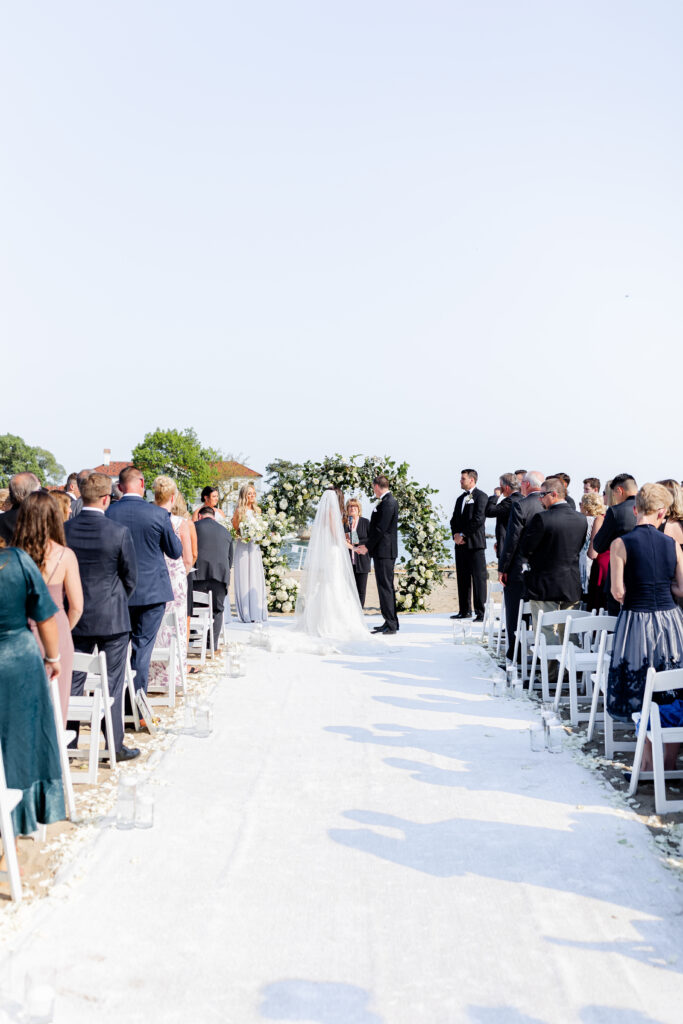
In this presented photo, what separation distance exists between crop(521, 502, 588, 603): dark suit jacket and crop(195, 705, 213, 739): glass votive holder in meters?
3.49

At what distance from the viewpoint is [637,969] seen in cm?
300

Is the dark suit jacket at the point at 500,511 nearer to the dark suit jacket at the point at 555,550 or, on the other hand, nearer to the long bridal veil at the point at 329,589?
the dark suit jacket at the point at 555,550

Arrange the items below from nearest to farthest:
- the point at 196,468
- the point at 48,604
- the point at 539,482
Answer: the point at 48,604, the point at 539,482, the point at 196,468

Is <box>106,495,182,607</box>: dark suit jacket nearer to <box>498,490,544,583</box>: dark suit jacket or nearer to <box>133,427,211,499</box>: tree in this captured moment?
<box>498,490,544,583</box>: dark suit jacket

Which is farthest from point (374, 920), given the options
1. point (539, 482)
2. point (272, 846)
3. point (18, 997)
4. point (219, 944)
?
point (539, 482)

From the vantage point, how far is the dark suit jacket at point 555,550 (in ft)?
25.9

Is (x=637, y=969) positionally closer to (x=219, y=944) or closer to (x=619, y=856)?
(x=619, y=856)

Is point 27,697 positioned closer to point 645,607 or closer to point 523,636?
point 645,607

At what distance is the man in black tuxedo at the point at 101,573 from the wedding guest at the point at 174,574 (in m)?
1.50

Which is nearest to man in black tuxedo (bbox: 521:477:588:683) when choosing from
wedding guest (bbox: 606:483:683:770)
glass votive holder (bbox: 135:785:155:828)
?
wedding guest (bbox: 606:483:683:770)

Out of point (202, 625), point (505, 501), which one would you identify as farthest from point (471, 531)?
point (202, 625)

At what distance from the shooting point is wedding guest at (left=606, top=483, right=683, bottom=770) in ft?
A: 16.7

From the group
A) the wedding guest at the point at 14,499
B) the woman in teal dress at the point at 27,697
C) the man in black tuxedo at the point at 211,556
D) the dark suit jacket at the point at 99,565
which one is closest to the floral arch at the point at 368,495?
the man in black tuxedo at the point at 211,556

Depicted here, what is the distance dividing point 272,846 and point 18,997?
1.49m
